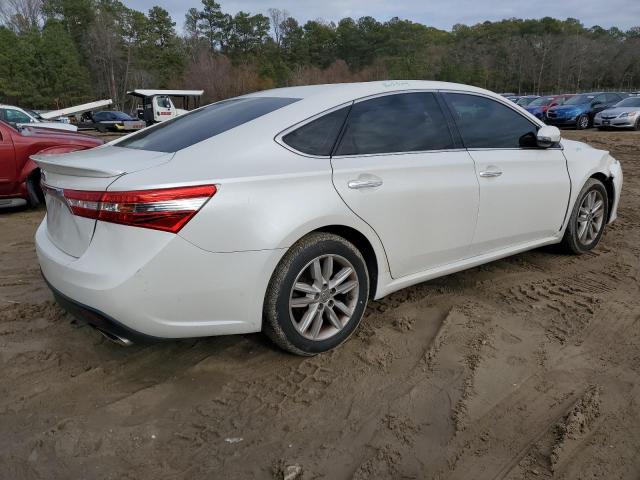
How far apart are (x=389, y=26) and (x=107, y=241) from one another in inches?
3636

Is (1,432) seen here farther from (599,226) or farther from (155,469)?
(599,226)

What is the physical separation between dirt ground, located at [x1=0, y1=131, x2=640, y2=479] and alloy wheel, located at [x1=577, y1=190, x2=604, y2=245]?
93 cm

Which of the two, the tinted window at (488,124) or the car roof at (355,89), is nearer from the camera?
the car roof at (355,89)

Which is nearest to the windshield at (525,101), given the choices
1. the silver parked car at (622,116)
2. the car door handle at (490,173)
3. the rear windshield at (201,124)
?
the silver parked car at (622,116)

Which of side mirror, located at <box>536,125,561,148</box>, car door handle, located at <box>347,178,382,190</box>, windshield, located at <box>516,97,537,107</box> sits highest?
side mirror, located at <box>536,125,561,148</box>

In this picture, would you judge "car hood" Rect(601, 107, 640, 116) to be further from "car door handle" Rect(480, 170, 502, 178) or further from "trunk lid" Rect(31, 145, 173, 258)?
"trunk lid" Rect(31, 145, 173, 258)

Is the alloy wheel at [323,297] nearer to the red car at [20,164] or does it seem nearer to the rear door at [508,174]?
the rear door at [508,174]

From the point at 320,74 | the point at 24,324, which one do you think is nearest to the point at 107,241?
the point at 24,324

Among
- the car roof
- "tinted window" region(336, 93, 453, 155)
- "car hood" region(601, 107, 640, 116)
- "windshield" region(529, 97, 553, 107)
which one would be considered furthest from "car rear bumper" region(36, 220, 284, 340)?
"windshield" region(529, 97, 553, 107)

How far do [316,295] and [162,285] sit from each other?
0.85 metres

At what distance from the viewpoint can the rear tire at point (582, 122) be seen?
64.6 feet

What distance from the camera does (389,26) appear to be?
86438 millimetres

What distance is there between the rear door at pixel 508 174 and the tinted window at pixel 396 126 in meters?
0.20

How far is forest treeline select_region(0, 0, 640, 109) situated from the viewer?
56.1 metres
